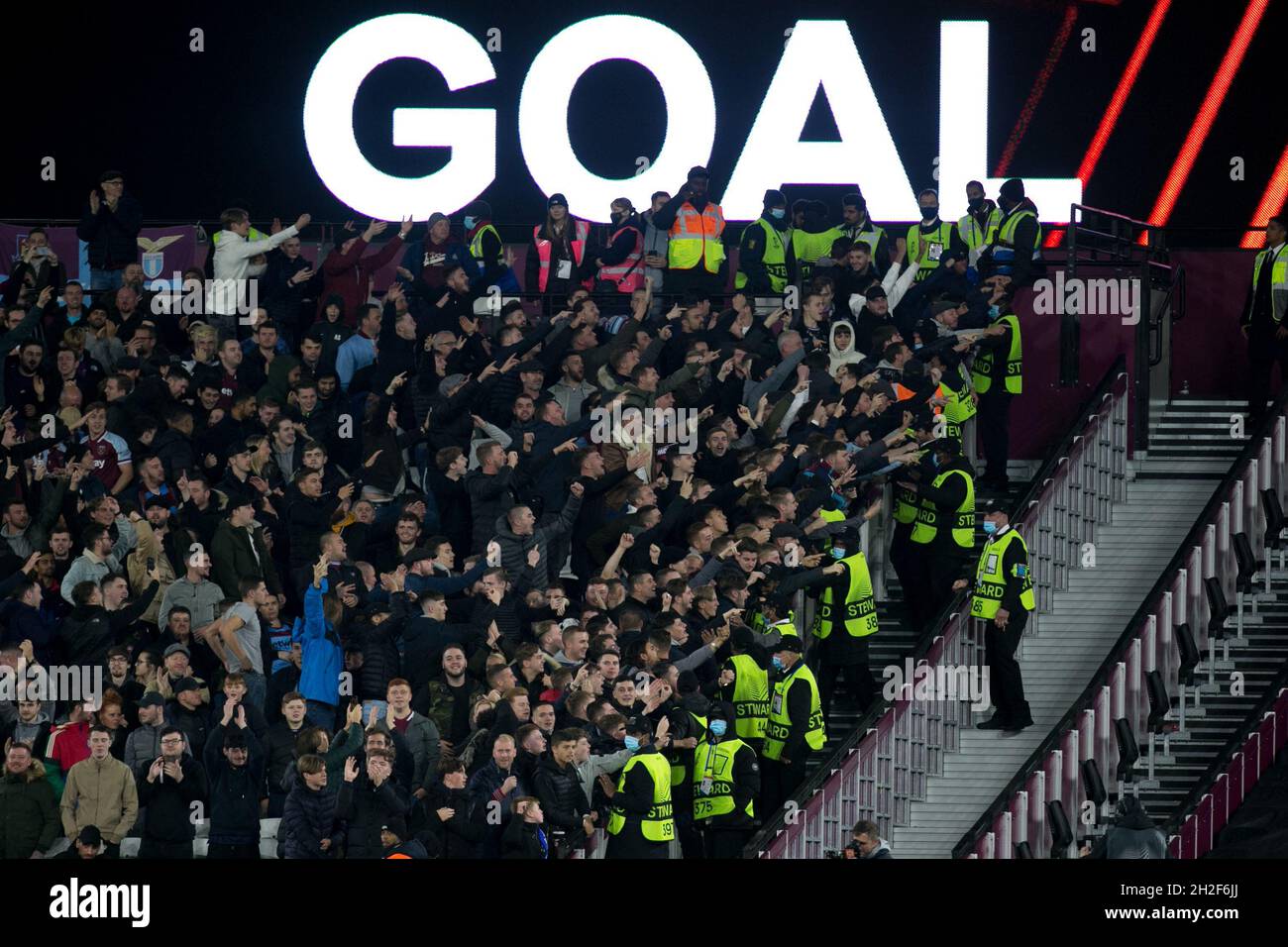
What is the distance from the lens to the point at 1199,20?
27.6m

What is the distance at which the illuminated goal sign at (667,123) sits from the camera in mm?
27516

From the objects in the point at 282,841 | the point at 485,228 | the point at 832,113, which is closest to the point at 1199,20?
the point at 832,113

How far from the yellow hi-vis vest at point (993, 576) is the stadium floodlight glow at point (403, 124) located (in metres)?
8.89

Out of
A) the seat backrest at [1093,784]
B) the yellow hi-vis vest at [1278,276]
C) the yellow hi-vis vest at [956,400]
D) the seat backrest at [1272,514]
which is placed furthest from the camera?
the yellow hi-vis vest at [1278,276]

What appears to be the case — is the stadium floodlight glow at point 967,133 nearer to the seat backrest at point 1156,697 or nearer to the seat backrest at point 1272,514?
the seat backrest at point 1272,514

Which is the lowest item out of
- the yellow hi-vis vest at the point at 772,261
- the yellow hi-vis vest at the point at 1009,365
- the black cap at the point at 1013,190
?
the yellow hi-vis vest at the point at 1009,365

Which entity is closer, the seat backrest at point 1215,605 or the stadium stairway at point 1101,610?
the stadium stairway at point 1101,610

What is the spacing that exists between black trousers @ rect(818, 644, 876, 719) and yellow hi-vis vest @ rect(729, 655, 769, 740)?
99 cm

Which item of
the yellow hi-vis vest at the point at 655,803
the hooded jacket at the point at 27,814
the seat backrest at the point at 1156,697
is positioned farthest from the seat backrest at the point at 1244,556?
the hooded jacket at the point at 27,814

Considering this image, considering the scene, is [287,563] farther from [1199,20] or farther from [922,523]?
[1199,20]

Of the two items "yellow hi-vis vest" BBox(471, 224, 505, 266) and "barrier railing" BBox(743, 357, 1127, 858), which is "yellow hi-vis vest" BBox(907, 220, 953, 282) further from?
"yellow hi-vis vest" BBox(471, 224, 505, 266)

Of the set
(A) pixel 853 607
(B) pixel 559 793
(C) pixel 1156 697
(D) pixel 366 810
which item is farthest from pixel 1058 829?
(D) pixel 366 810

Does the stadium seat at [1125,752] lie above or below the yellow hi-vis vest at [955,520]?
below
